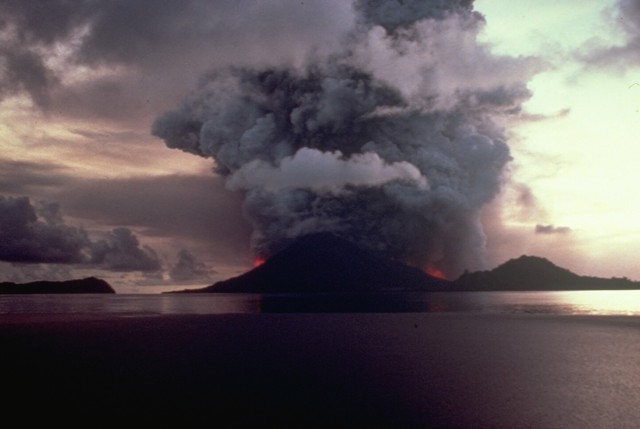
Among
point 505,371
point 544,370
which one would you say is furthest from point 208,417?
point 544,370

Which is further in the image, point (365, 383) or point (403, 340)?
point (403, 340)

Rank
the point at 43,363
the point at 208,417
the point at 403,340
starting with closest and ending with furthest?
the point at 208,417 → the point at 43,363 → the point at 403,340

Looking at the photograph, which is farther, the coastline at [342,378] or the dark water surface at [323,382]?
the coastline at [342,378]

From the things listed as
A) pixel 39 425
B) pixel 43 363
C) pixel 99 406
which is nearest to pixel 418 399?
pixel 99 406

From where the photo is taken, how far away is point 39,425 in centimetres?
1903

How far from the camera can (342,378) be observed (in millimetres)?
29047

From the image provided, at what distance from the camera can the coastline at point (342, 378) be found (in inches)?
839

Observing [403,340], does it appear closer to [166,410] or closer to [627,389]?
[627,389]

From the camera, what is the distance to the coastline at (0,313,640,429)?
2131 centimetres

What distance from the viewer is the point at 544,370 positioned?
32.1 m

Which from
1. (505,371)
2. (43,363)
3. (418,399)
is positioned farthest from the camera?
(43,363)

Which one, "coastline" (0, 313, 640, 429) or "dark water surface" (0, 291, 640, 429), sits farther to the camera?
"coastline" (0, 313, 640, 429)

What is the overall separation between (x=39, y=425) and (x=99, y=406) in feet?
10.6

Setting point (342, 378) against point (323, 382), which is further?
point (342, 378)
